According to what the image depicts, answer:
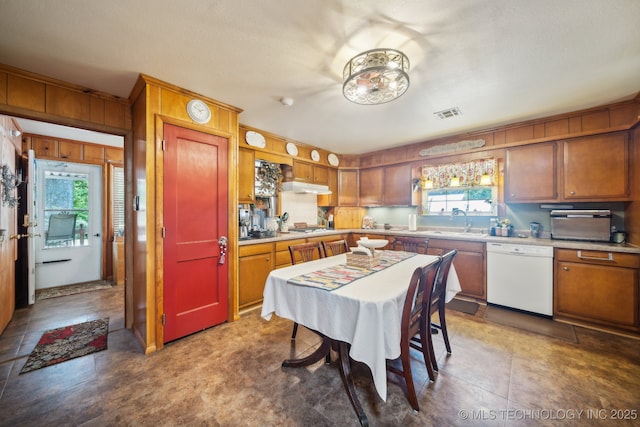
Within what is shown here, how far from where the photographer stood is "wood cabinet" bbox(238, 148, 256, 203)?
10.9 ft

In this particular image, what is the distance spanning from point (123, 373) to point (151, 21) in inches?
100

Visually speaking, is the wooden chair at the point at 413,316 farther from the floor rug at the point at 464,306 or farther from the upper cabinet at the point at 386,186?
the upper cabinet at the point at 386,186

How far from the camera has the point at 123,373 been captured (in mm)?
1908

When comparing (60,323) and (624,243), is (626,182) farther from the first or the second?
(60,323)

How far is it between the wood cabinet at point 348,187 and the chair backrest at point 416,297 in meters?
3.38

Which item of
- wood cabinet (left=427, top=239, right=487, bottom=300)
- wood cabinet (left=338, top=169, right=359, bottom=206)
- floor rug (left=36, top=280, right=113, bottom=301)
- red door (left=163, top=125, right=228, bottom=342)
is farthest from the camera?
wood cabinet (left=338, top=169, right=359, bottom=206)

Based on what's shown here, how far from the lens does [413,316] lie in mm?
1637

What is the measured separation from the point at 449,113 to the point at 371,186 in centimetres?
210

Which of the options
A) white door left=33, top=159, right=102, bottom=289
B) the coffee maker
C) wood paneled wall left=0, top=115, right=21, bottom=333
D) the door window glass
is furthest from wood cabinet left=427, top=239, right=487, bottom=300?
the door window glass

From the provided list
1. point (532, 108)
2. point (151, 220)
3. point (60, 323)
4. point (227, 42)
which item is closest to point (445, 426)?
point (151, 220)

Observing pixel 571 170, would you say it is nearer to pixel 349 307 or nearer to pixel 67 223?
pixel 349 307

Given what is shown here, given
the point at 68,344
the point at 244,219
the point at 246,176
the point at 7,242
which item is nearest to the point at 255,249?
the point at 244,219

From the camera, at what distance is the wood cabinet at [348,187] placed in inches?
196

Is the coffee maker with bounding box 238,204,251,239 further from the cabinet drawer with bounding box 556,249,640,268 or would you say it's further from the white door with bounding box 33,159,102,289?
the cabinet drawer with bounding box 556,249,640,268
